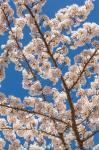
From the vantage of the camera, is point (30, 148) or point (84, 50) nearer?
point (84, 50)

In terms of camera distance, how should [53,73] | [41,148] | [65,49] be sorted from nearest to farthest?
[53,73] < [65,49] < [41,148]

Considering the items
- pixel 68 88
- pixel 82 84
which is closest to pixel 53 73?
pixel 68 88

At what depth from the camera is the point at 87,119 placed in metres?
12.0

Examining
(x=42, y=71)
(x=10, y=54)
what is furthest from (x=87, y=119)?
(x=10, y=54)

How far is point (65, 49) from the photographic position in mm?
12266

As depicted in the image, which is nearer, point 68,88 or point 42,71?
point 68,88

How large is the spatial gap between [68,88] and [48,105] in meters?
0.68

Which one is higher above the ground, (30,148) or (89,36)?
(89,36)

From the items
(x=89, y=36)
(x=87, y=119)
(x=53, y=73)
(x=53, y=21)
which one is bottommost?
(x=87, y=119)

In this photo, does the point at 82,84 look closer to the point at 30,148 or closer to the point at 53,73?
the point at 53,73

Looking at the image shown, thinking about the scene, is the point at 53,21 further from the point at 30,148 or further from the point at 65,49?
the point at 30,148

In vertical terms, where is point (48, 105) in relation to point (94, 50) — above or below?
below

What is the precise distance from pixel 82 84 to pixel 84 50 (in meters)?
1.12

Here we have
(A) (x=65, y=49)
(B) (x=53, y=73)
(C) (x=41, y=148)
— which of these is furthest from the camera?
(C) (x=41, y=148)
